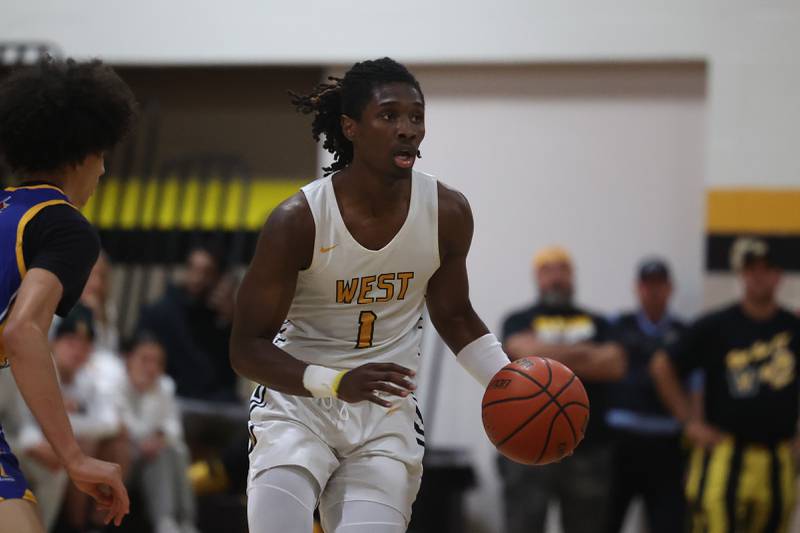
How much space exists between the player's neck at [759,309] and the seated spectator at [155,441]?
3796mm

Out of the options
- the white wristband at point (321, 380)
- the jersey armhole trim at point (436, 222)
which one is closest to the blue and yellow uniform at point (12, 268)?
the white wristband at point (321, 380)

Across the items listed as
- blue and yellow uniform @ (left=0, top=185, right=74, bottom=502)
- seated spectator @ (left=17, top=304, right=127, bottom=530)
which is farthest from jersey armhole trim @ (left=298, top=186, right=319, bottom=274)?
seated spectator @ (left=17, top=304, right=127, bottom=530)

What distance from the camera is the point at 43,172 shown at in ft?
10.4

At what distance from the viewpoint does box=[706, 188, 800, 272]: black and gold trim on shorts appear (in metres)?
8.48

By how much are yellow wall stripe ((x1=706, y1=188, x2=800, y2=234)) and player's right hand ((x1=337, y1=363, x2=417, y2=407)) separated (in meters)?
5.98

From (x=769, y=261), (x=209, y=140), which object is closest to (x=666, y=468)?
(x=769, y=261)

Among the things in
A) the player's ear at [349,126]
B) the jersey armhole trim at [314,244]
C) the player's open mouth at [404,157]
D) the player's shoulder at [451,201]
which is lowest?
the jersey armhole trim at [314,244]

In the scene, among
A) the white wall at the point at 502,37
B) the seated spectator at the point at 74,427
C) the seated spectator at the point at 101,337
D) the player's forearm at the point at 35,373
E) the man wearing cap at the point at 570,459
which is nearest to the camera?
the player's forearm at the point at 35,373

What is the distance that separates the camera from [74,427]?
7152 mm

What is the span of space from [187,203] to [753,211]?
16.7 ft

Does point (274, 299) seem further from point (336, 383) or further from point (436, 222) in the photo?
point (436, 222)

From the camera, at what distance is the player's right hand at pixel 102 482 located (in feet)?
9.18

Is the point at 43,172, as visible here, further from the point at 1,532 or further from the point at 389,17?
the point at 389,17

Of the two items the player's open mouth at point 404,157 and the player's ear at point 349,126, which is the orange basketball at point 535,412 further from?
the player's ear at point 349,126
